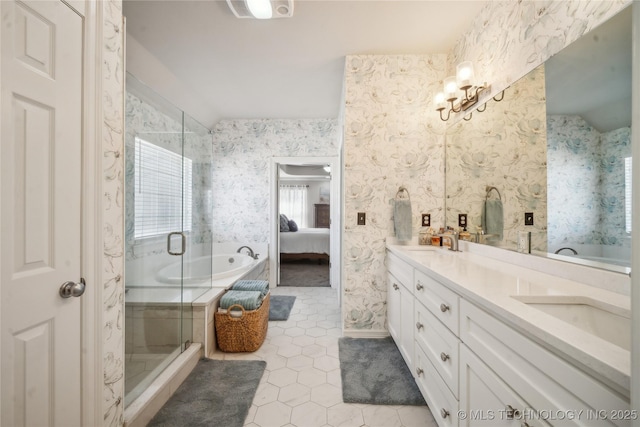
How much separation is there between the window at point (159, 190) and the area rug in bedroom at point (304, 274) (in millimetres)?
2279

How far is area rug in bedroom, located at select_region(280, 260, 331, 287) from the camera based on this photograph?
3.99m

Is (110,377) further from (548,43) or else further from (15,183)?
(548,43)

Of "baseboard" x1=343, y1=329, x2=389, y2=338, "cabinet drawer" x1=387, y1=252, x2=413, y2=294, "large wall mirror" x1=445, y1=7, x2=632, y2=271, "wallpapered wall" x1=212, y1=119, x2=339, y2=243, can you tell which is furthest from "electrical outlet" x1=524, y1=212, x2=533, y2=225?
"wallpapered wall" x1=212, y1=119, x2=339, y2=243

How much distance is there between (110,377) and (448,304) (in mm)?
1502

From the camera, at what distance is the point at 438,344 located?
1.21m

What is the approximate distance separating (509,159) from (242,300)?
6.92 feet

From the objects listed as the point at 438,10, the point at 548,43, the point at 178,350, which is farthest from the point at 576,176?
the point at 178,350

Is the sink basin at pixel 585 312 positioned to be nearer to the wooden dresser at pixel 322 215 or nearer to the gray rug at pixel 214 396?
the gray rug at pixel 214 396

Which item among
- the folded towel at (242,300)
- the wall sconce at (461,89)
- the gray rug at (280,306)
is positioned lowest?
the gray rug at (280,306)

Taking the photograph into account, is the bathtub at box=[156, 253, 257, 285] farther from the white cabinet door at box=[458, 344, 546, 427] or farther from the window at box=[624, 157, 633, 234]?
the window at box=[624, 157, 633, 234]

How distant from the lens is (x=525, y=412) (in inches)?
27.0

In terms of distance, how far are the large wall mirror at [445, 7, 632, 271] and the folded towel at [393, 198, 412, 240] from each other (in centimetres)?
60

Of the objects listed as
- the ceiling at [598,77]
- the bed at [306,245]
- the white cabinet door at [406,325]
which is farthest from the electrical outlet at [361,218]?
the bed at [306,245]

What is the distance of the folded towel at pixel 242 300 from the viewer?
2016 mm
